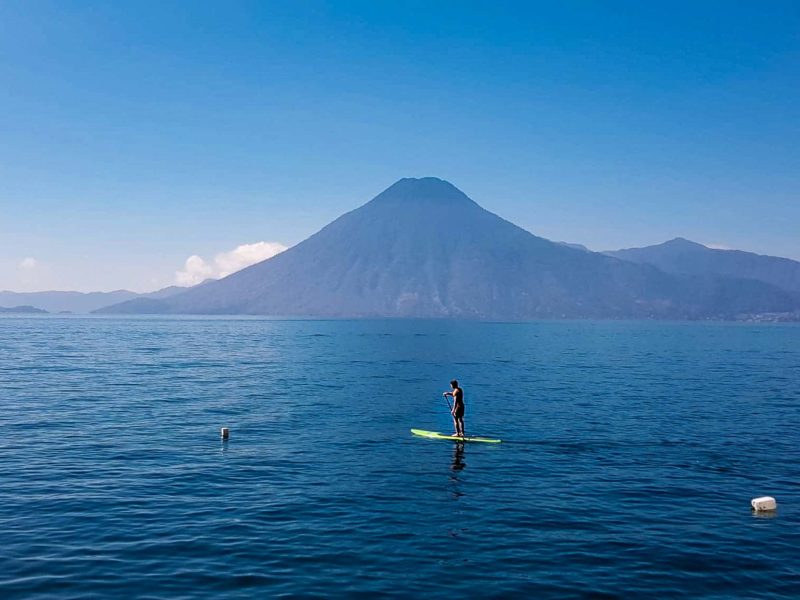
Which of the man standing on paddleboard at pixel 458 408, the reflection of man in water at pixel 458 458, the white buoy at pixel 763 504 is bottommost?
the reflection of man in water at pixel 458 458

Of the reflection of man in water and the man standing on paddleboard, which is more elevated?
the man standing on paddleboard

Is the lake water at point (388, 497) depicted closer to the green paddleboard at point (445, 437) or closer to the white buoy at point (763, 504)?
the white buoy at point (763, 504)

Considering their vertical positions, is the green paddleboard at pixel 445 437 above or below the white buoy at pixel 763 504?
below

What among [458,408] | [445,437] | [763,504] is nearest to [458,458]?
[458,408]

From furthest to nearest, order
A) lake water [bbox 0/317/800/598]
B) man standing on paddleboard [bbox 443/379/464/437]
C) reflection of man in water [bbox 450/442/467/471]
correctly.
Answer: man standing on paddleboard [bbox 443/379/464/437] < reflection of man in water [bbox 450/442/467/471] < lake water [bbox 0/317/800/598]

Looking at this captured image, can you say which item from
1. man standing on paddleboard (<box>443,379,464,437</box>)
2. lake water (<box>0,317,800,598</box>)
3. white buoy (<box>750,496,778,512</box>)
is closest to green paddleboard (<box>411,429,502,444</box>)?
man standing on paddleboard (<box>443,379,464,437</box>)

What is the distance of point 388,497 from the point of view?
2397 centimetres

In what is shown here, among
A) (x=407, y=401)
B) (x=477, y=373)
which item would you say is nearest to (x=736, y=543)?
(x=407, y=401)

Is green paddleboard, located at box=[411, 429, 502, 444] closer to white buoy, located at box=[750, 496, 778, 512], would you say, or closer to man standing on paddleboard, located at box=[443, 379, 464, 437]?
man standing on paddleboard, located at box=[443, 379, 464, 437]

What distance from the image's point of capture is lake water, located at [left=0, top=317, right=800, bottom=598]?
1677 cm

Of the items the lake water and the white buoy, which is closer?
the lake water

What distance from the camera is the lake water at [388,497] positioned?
16.8 meters

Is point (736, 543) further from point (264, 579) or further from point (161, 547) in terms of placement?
point (161, 547)

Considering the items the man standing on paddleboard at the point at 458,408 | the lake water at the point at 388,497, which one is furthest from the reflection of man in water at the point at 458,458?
the man standing on paddleboard at the point at 458,408
